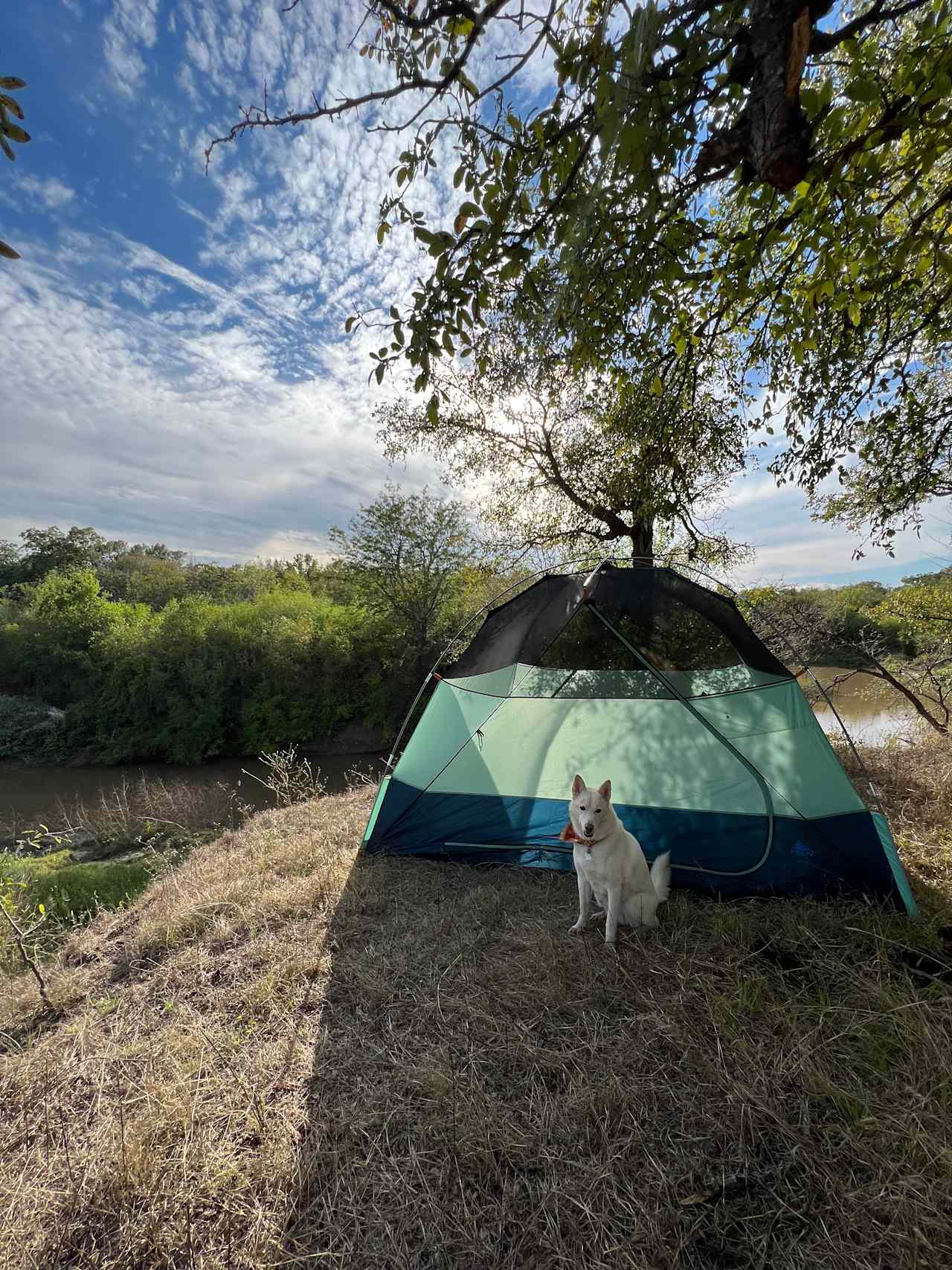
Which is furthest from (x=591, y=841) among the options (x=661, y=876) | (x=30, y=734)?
(x=30, y=734)

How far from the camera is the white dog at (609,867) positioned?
2217 millimetres

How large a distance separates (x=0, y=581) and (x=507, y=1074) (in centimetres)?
3706

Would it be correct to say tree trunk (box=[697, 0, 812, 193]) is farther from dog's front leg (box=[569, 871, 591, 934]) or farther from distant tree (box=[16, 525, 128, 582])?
distant tree (box=[16, 525, 128, 582])

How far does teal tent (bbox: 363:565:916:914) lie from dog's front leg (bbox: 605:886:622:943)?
688 millimetres

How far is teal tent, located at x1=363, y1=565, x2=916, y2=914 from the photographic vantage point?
2.59 m

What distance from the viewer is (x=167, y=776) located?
37.2ft

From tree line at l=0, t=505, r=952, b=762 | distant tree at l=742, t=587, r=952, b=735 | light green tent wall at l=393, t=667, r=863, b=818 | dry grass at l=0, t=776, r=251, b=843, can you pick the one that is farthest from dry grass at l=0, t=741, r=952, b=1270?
tree line at l=0, t=505, r=952, b=762

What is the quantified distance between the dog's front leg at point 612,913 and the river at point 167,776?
6.76m

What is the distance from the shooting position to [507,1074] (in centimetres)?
168

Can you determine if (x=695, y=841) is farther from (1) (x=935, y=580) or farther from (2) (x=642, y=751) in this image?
(1) (x=935, y=580)

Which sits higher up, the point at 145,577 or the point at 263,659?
the point at 145,577

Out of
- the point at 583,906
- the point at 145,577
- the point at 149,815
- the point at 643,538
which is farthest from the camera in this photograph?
the point at 145,577

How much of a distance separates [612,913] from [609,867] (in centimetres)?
21

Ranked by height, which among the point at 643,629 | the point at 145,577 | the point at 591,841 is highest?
the point at 145,577
